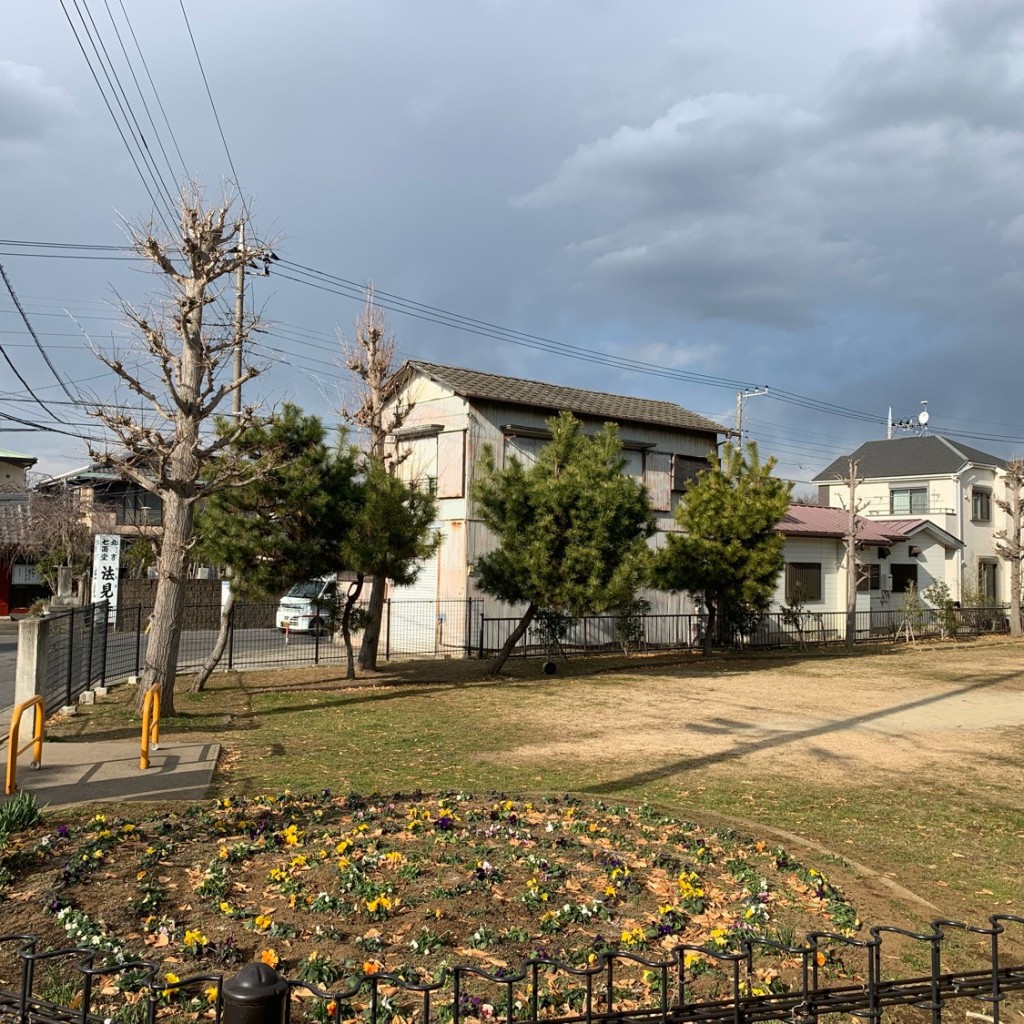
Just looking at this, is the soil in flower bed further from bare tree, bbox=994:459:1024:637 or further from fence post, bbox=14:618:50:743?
bare tree, bbox=994:459:1024:637

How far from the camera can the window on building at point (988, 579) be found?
130 feet

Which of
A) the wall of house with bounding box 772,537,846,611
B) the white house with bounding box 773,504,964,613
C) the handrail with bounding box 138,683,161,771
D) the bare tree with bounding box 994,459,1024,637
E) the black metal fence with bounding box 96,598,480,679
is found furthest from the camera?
the bare tree with bounding box 994,459,1024,637

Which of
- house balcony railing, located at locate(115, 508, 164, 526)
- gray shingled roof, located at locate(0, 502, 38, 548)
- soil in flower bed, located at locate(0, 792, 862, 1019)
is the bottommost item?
soil in flower bed, located at locate(0, 792, 862, 1019)

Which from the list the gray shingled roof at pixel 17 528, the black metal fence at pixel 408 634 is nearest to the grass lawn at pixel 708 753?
the black metal fence at pixel 408 634

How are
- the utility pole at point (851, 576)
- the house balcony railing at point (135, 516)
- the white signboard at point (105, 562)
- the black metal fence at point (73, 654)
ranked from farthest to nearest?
the house balcony railing at point (135, 516)
the utility pole at point (851, 576)
the white signboard at point (105, 562)
the black metal fence at point (73, 654)

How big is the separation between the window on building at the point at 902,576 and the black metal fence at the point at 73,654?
2943 cm

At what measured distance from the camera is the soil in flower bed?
13.5 feet

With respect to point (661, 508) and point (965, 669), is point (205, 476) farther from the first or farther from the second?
point (965, 669)

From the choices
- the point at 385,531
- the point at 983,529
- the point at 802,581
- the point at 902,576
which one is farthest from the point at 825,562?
the point at 385,531

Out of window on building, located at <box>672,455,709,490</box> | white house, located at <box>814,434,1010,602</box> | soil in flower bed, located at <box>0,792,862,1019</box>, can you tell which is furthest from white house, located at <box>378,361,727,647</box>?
soil in flower bed, located at <box>0,792,862,1019</box>

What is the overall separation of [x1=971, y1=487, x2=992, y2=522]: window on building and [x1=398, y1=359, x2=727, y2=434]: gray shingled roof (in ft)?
Result: 57.1

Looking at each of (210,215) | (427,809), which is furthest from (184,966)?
(210,215)

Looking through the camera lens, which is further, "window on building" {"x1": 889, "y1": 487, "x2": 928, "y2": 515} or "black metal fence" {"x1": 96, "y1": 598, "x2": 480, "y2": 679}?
"window on building" {"x1": 889, "y1": 487, "x2": 928, "y2": 515}

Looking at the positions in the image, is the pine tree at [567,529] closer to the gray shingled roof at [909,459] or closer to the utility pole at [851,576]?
the utility pole at [851,576]
